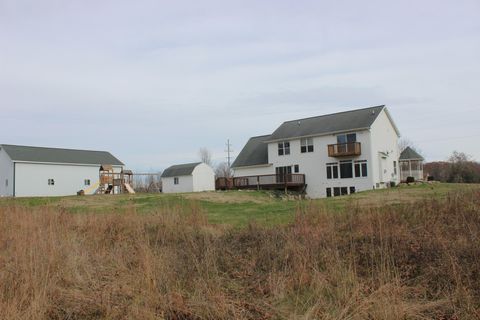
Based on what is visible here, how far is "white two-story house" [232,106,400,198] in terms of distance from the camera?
31.8 metres

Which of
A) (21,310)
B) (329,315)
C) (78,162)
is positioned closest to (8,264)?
(21,310)

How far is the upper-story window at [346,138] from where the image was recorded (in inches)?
1284

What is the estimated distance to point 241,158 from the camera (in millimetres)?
41094

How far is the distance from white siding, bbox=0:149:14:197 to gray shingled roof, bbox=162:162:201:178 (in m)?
17.7

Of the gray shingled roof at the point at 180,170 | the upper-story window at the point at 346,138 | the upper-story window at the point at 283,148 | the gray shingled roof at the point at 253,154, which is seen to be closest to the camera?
the upper-story window at the point at 346,138

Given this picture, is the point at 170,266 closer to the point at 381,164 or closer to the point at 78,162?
the point at 381,164

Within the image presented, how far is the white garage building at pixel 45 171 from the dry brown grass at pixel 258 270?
32869 millimetres

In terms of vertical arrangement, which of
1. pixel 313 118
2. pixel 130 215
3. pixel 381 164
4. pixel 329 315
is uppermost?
pixel 313 118

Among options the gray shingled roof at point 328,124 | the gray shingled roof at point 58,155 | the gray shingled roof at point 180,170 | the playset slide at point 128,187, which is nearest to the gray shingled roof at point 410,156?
the gray shingled roof at point 328,124

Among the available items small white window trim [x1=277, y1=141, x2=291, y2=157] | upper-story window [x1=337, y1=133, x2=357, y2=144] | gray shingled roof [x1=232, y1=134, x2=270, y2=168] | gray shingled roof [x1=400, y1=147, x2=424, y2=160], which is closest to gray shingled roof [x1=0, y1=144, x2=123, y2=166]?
gray shingled roof [x1=232, y1=134, x2=270, y2=168]

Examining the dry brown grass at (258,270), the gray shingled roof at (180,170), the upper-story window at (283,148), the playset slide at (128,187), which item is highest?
the upper-story window at (283,148)

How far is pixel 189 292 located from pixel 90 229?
4952 millimetres

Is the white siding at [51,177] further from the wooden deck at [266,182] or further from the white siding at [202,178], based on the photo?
the wooden deck at [266,182]

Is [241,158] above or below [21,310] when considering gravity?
above
